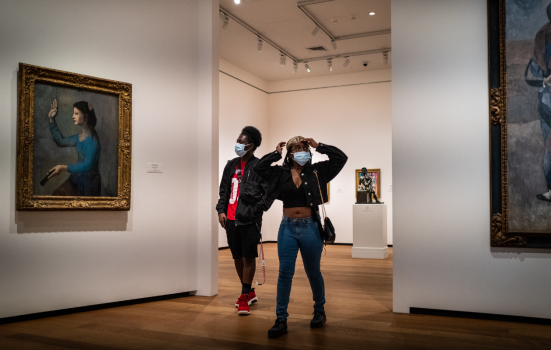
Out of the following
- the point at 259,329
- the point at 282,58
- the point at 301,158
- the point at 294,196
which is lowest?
the point at 259,329

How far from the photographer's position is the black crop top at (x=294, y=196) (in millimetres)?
4180

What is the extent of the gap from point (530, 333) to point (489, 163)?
159 cm

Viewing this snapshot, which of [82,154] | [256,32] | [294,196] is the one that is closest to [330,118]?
[256,32]

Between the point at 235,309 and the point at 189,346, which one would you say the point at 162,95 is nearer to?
the point at 235,309

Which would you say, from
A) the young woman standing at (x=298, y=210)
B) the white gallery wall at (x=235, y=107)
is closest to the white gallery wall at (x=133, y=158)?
the young woman standing at (x=298, y=210)

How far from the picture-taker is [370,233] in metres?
10.7

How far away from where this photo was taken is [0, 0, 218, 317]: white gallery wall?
468 centimetres

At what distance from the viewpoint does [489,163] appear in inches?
186

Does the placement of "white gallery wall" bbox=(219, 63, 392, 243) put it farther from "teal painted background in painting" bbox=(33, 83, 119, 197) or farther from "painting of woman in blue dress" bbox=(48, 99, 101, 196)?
"painting of woman in blue dress" bbox=(48, 99, 101, 196)

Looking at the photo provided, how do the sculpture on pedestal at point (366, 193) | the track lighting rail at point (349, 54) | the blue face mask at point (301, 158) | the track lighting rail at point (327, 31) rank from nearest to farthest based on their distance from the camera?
the blue face mask at point (301, 158) → the track lighting rail at point (327, 31) → the sculpture on pedestal at point (366, 193) → the track lighting rail at point (349, 54)

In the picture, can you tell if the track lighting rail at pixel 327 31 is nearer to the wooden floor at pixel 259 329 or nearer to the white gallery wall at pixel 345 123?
the white gallery wall at pixel 345 123

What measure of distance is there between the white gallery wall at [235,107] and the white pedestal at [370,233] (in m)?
3.56

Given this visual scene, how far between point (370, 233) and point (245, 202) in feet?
20.8

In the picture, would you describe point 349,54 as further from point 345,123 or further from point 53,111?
point 53,111
